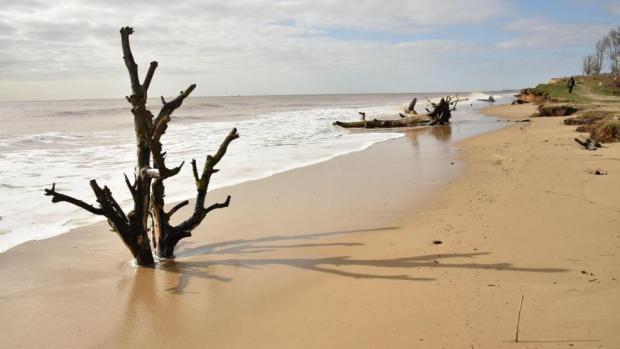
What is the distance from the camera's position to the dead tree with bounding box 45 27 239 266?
4969 mm

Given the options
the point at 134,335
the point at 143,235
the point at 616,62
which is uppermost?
the point at 616,62

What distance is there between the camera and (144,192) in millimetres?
5355

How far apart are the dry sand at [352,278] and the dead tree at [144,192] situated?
0.98 ft

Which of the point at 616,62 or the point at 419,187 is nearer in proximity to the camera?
the point at 419,187

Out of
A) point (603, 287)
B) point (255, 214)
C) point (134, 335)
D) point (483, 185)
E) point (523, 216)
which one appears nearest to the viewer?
point (134, 335)

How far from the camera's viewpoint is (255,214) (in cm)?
764

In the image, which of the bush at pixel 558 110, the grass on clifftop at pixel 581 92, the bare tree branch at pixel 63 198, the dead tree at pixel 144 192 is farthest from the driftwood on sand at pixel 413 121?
the bare tree branch at pixel 63 198

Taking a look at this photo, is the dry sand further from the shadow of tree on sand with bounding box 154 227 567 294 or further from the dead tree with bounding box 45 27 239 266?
the dead tree with bounding box 45 27 239 266

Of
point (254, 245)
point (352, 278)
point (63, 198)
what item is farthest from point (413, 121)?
point (63, 198)

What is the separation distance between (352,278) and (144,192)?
2.44 metres

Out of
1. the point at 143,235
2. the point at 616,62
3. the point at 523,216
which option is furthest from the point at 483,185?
the point at 616,62

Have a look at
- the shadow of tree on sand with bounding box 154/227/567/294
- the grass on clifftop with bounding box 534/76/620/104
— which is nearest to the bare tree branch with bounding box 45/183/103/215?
the shadow of tree on sand with bounding box 154/227/567/294

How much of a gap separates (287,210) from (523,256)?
375 cm

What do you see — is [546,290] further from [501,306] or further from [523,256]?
[523,256]
